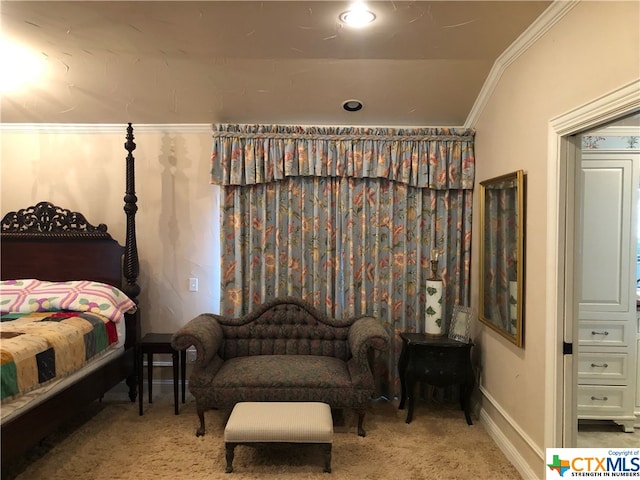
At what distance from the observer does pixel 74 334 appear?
2.65 metres

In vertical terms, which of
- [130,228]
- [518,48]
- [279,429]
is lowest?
[279,429]

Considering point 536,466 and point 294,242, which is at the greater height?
point 294,242

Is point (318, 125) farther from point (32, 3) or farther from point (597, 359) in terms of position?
point (597, 359)

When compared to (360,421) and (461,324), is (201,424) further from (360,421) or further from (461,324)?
(461,324)

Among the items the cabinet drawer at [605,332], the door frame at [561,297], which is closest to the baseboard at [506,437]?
the door frame at [561,297]

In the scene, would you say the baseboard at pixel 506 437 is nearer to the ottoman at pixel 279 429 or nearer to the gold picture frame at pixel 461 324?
the gold picture frame at pixel 461 324

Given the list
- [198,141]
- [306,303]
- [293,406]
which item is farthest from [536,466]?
[198,141]

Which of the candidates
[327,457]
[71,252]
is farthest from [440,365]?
[71,252]

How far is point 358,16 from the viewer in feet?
7.58

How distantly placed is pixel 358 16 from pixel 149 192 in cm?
232

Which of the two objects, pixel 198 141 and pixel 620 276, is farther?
pixel 198 141

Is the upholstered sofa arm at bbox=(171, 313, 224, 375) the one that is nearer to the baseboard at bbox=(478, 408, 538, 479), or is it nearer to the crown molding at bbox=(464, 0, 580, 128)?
the baseboard at bbox=(478, 408, 538, 479)

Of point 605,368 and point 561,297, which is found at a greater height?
point 561,297

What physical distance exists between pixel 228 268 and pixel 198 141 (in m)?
1.13
